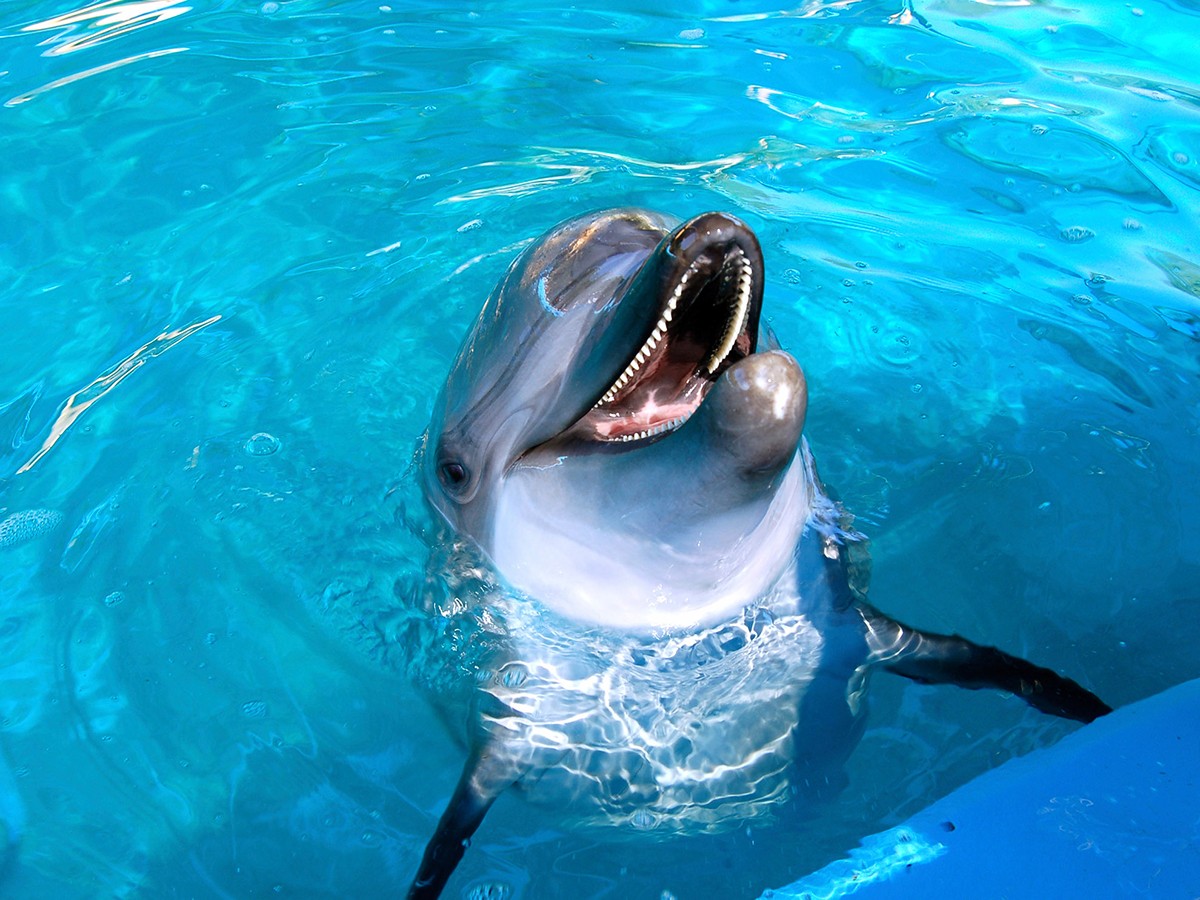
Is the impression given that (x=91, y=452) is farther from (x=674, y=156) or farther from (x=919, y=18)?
(x=919, y=18)

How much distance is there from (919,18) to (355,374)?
6.36 metres

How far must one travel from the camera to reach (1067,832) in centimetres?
290

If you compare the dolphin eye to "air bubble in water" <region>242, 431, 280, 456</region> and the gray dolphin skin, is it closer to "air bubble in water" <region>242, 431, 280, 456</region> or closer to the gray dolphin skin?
the gray dolphin skin

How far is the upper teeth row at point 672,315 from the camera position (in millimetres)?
2842

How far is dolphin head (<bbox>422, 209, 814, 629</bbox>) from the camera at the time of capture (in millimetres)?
2793

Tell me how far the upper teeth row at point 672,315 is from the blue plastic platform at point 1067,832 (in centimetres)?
145

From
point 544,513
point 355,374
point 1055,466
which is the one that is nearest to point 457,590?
point 544,513

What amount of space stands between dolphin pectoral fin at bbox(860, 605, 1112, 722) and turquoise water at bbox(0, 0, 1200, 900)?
0.77ft

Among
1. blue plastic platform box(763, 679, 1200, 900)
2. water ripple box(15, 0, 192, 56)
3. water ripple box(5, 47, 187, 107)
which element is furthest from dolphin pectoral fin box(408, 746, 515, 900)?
water ripple box(15, 0, 192, 56)

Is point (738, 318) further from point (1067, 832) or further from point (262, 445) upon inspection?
point (262, 445)

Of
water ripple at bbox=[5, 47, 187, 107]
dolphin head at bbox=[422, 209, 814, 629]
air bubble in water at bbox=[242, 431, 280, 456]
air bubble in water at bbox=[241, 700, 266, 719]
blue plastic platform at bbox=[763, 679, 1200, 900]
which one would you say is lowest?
air bubble in water at bbox=[241, 700, 266, 719]

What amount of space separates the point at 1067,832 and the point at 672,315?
177 centimetres

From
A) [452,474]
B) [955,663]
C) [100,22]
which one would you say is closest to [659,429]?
[452,474]

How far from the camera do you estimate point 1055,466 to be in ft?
17.7
